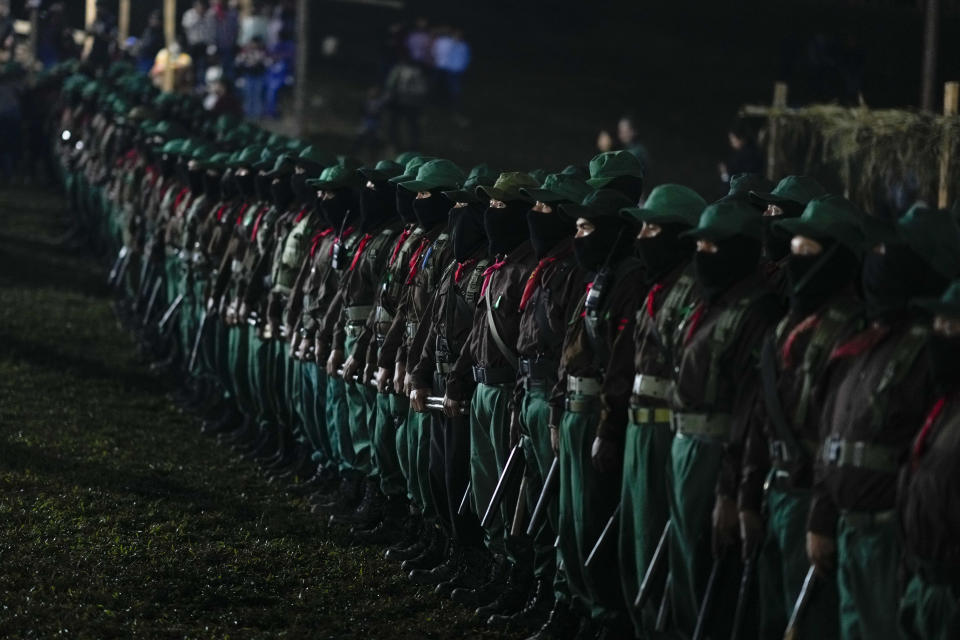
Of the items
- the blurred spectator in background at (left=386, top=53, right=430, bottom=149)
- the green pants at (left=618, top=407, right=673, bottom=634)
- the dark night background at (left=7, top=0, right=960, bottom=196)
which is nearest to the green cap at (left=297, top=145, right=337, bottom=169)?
the green pants at (left=618, top=407, right=673, bottom=634)

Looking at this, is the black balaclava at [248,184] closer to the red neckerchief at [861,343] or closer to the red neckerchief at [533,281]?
the red neckerchief at [533,281]

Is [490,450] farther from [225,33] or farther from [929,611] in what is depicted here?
[225,33]

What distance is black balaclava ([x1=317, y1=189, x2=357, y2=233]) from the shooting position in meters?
12.1

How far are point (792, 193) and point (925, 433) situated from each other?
9.53ft

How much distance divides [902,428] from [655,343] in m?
1.61

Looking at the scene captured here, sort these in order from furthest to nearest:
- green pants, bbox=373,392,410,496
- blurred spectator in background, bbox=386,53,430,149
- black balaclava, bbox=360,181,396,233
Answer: blurred spectator in background, bbox=386,53,430,149
black balaclava, bbox=360,181,396,233
green pants, bbox=373,392,410,496

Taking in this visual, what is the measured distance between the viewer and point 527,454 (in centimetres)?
916

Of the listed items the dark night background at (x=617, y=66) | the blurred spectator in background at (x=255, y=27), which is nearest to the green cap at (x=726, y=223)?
the dark night background at (x=617, y=66)

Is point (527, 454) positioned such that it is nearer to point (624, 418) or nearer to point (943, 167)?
point (624, 418)

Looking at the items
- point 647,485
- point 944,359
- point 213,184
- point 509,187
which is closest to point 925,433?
point 944,359

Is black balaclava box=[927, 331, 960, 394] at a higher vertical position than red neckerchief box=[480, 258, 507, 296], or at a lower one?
higher

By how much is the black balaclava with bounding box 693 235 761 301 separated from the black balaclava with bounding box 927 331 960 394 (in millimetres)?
1419

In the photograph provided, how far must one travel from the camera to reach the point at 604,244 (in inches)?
334

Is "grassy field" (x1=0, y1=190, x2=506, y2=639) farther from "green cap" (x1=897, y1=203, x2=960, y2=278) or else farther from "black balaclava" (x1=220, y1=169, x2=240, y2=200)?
"green cap" (x1=897, y1=203, x2=960, y2=278)
